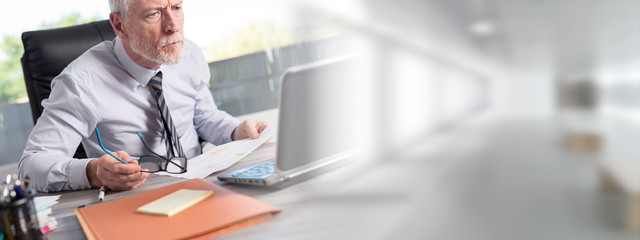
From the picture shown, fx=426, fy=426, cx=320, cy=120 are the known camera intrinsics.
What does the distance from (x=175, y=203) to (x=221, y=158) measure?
0.31 meters

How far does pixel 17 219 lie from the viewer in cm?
43

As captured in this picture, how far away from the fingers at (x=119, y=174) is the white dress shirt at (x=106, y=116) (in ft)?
0.29

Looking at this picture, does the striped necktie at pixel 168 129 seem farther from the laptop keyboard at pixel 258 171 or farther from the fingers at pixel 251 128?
the laptop keyboard at pixel 258 171

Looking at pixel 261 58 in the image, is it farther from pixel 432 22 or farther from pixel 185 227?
pixel 432 22

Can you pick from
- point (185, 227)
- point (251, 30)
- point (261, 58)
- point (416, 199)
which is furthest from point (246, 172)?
point (251, 30)

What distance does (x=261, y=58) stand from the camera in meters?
4.04

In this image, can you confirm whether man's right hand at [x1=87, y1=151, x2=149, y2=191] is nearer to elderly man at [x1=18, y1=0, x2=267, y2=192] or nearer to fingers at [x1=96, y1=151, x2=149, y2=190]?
fingers at [x1=96, y1=151, x2=149, y2=190]

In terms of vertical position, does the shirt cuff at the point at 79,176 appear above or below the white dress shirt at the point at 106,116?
below

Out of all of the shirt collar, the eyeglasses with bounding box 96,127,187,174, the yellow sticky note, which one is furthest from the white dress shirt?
the yellow sticky note

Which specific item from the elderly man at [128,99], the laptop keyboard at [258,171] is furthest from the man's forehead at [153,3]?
the laptop keyboard at [258,171]

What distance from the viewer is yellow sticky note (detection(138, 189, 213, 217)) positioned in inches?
20.6

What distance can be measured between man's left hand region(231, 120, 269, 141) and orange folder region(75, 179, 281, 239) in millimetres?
451

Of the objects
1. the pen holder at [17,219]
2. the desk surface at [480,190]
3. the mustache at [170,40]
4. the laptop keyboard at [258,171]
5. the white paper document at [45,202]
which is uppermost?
the mustache at [170,40]

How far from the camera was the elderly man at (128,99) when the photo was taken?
1.09 meters
